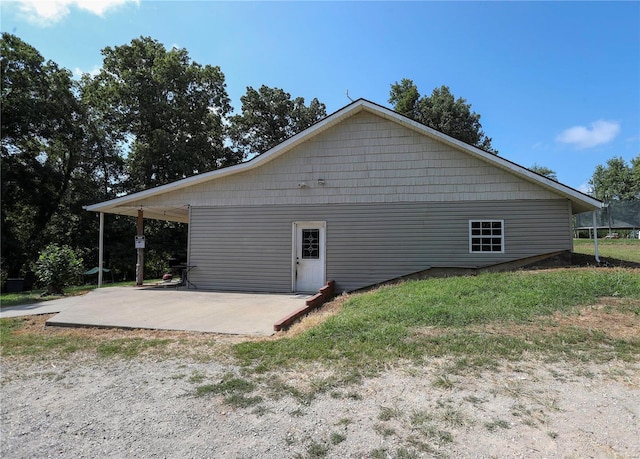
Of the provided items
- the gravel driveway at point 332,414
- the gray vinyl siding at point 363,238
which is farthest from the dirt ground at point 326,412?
the gray vinyl siding at point 363,238

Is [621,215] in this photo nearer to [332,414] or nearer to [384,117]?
[384,117]

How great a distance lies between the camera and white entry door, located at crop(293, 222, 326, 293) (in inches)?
443

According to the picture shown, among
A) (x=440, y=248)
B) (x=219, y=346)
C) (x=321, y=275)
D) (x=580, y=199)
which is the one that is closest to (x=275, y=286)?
(x=321, y=275)

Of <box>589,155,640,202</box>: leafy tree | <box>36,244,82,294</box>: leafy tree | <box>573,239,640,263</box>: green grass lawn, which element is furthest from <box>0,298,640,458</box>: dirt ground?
<box>589,155,640,202</box>: leafy tree

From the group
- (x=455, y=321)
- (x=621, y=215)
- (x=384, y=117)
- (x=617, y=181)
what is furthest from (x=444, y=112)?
(x=617, y=181)

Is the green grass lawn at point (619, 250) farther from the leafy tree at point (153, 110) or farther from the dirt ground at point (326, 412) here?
the leafy tree at point (153, 110)

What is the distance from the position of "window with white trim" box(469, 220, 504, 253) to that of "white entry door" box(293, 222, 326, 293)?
4.37 metres

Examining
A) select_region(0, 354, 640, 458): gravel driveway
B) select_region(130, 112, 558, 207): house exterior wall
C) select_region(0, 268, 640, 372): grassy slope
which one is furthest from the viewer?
select_region(130, 112, 558, 207): house exterior wall

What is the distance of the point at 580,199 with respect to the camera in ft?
30.3

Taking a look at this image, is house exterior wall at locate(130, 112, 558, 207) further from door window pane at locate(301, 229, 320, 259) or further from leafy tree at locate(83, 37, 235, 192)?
leafy tree at locate(83, 37, 235, 192)

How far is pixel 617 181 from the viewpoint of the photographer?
2094 inches

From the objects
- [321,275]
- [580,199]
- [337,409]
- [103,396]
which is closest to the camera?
[337,409]

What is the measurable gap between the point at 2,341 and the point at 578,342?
28.1ft

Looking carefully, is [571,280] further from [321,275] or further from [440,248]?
[321,275]
